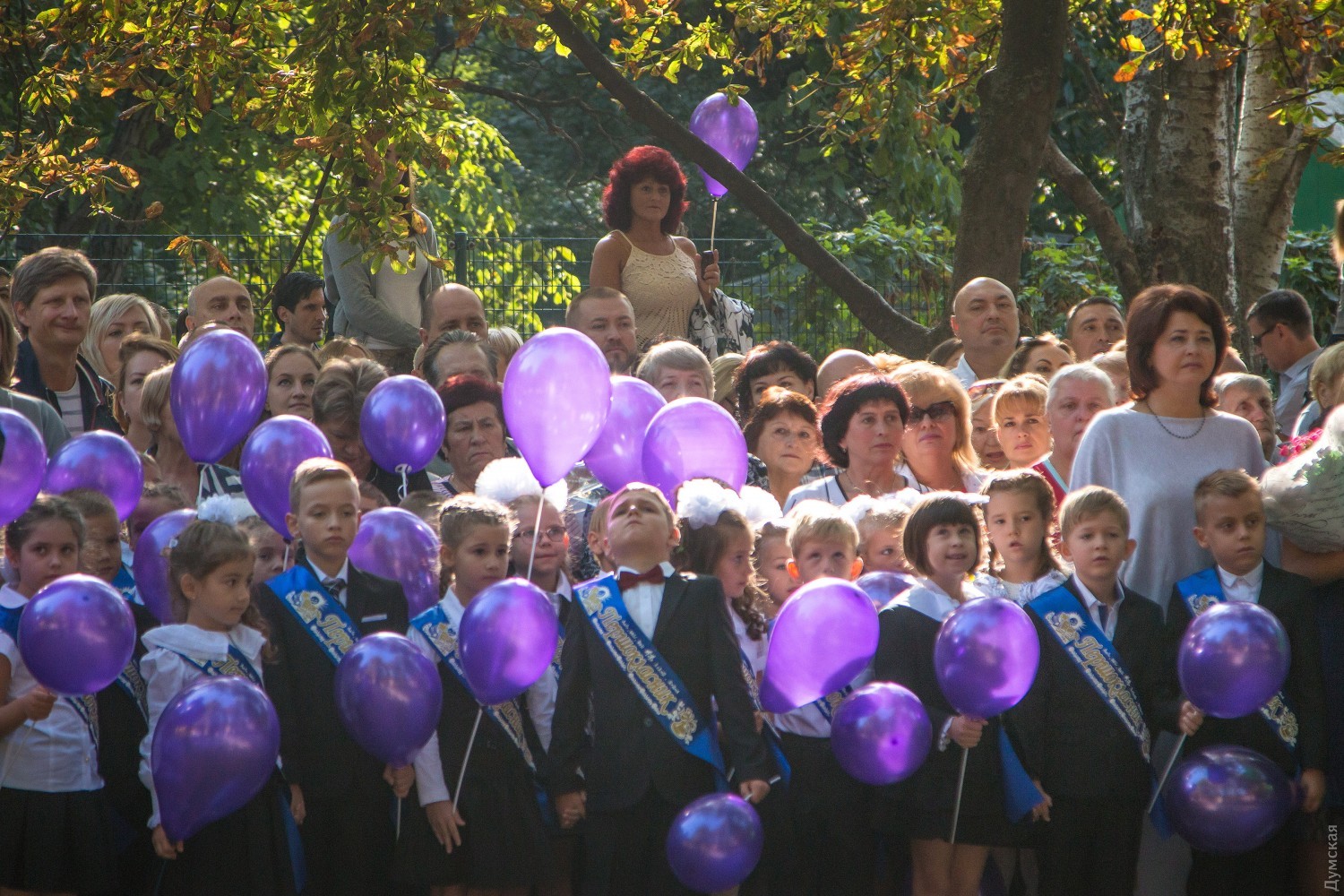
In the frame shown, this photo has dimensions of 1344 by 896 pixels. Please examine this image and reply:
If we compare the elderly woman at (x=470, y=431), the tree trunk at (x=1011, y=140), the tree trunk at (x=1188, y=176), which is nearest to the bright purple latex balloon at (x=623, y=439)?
the elderly woman at (x=470, y=431)

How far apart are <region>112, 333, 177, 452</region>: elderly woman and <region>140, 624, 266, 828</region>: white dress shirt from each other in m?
1.50

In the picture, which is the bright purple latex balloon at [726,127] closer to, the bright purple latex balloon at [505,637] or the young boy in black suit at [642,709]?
the young boy in black suit at [642,709]

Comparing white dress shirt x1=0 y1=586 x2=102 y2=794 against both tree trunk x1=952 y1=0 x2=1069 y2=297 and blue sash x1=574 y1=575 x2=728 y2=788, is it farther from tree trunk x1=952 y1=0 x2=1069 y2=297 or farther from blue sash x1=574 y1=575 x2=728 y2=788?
tree trunk x1=952 y1=0 x2=1069 y2=297

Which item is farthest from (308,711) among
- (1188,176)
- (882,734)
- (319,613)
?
(1188,176)

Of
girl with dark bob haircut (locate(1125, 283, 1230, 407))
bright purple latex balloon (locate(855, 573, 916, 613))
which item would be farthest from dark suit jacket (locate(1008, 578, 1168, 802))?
girl with dark bob haircut (locate(1125, 283, 1230, 407))

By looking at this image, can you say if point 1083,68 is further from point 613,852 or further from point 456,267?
point 613,852

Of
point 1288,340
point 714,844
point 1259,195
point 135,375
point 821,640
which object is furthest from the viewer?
point 1259,195

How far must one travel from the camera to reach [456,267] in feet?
31.5

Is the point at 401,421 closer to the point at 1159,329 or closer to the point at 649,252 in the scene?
the point at 649,252

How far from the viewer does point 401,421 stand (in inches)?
201

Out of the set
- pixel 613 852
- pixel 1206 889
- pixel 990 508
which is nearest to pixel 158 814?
pixel 613 852

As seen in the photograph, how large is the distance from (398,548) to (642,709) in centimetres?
90

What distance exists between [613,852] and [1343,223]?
14.9ft

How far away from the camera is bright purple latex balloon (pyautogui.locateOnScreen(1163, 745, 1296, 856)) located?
14.2 ft
